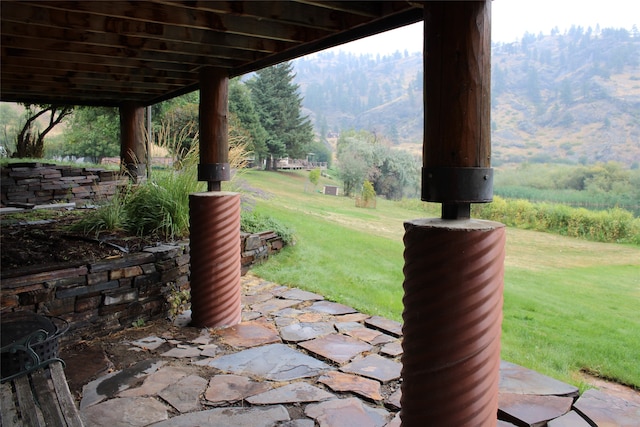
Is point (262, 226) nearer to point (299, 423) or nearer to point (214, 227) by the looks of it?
point (214, 227)

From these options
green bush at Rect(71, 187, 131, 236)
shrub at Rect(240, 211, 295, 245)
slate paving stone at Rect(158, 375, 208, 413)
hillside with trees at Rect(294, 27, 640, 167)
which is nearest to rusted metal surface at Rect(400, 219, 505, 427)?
slate paving stone at Rect(158, 375, 208, 413)

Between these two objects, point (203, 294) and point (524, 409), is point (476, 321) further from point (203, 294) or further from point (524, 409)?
point (203, 294)

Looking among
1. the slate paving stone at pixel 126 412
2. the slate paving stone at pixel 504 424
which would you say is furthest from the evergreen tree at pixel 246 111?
the slate paving stone at pixel 504 424

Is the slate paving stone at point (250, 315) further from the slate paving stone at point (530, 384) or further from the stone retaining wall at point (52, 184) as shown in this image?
the stone retaining wall at point (52, 184)

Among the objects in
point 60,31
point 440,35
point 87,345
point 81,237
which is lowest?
point 87,345

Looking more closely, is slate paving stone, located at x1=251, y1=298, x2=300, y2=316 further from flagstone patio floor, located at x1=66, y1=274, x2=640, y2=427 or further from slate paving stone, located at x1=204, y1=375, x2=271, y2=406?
slate paving stone, located at x1=204, y1=375, x2=271, y2=406

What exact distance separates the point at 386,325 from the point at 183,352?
1566 millimetres

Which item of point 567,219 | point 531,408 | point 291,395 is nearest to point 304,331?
point 291,395

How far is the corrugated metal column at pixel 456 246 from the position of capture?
1.47m

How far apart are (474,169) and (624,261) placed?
14.7 ft

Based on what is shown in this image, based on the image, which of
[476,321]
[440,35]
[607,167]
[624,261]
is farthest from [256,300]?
[607,167]

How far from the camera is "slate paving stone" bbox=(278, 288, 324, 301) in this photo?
420 centimetres

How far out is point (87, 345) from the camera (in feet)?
10.2

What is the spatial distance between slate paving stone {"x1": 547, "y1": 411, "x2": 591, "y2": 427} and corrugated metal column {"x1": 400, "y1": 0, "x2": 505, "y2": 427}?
731 mm
